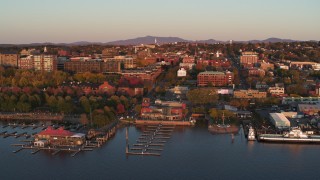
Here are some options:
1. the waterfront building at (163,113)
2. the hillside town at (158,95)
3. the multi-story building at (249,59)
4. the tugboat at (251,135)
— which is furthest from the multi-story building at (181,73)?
the tugboat at (251,135)

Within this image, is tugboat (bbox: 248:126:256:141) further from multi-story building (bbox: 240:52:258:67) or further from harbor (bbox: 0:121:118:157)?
multi-story building (bbox: 240:52:258:67)

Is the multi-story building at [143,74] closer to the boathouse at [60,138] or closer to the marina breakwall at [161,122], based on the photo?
the marina breakwall at [161,122]

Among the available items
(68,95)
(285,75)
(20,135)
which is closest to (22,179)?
(20,135)

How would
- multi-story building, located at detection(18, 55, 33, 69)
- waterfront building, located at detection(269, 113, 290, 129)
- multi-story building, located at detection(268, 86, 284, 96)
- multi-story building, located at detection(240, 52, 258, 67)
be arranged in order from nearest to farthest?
1. waterfront building, located at detection(269, 113, 290, 129)
2. multi-story building, located at detection(268, 86, 284, 96)
3. multi-story building, located at detection(18, 55, 33, 69)
4. multi-story building, located at detection(240, 52, 258, 67)

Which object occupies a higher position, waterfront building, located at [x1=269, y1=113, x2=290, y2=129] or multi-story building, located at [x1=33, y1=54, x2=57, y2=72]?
multi-story building, located at [x1=33, y1=54, x2=57, y2=72]

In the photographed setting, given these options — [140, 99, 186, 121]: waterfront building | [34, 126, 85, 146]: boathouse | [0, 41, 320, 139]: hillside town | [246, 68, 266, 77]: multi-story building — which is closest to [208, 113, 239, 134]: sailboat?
[0, 41, 320, 139]: hillside town

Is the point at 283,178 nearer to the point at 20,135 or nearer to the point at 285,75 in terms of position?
the point at 20,135
